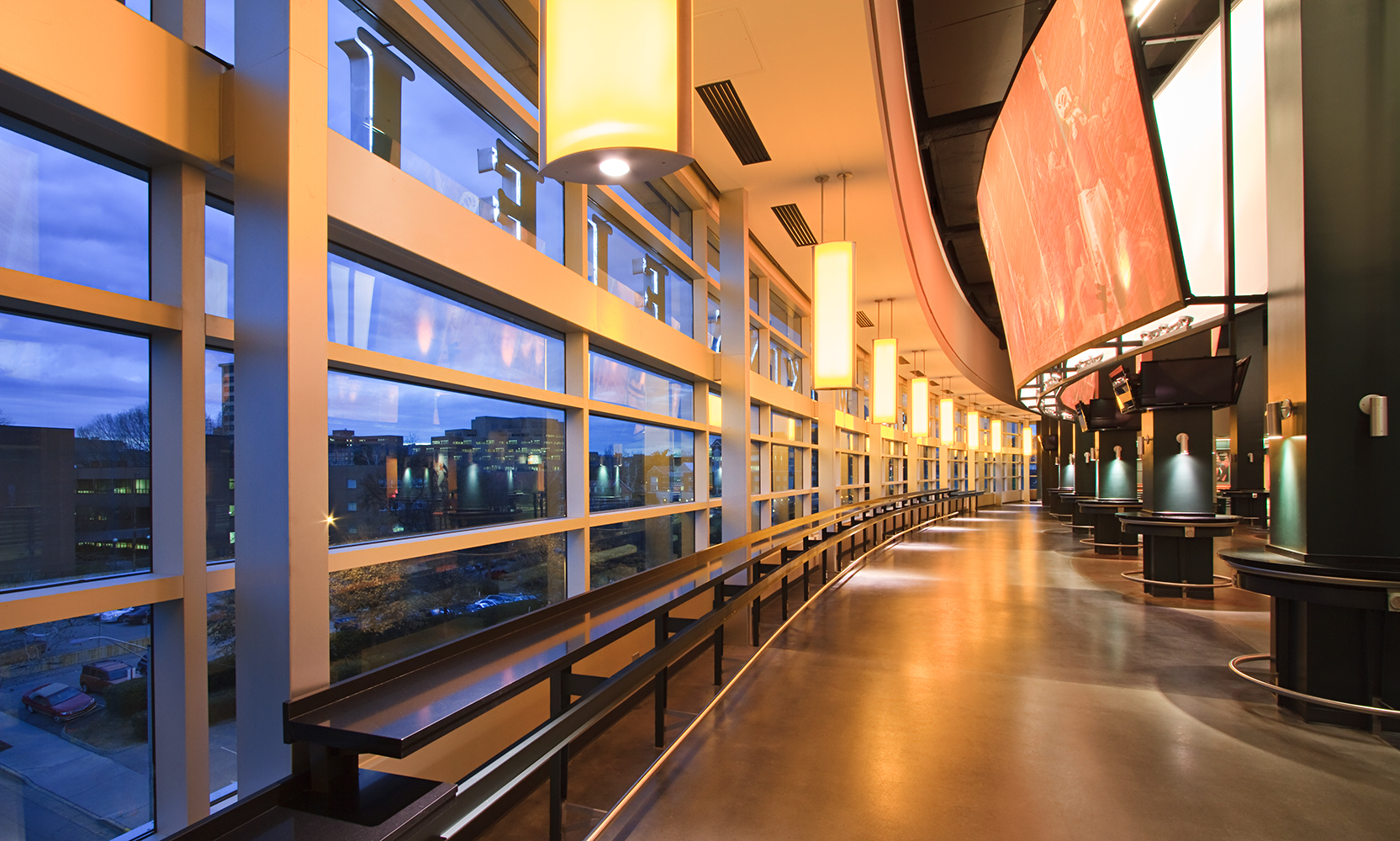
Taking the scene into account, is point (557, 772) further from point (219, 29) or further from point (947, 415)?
point (947, 415)

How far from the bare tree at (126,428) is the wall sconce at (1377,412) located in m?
5.74

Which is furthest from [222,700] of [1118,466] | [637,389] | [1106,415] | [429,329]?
[1118,466]

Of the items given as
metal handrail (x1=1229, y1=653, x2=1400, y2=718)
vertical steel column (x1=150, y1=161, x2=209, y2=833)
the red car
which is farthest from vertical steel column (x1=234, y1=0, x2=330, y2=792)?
metal handrail (x1=1229, y1=653, x2=1400, y2=718)

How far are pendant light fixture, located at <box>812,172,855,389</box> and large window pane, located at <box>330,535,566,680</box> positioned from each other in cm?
358

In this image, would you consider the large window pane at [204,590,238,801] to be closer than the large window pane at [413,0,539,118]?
Yes

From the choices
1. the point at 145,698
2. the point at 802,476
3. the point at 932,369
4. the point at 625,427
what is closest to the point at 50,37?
the point at 145,698

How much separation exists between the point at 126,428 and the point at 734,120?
4987mm

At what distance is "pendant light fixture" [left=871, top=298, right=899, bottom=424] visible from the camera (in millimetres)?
10445

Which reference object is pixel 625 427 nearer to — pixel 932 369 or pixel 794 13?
pixel 794 13

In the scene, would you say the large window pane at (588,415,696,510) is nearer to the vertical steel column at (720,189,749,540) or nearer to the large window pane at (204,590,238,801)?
the vertical steel column at (720,189,749,540)

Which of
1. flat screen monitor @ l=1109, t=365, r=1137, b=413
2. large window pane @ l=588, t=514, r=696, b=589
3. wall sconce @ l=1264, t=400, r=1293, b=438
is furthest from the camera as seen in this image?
flat screen monitor @ l=1109, t=365, r=1137, b=413

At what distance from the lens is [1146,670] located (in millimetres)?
4738

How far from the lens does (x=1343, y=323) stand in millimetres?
3748

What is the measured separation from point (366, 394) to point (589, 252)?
2590 mm
